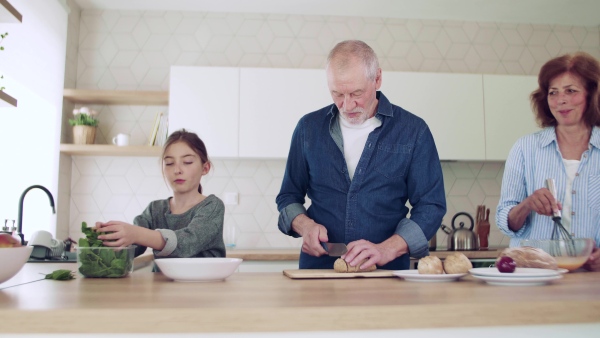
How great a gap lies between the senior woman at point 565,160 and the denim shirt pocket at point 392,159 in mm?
425

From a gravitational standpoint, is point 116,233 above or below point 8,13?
below

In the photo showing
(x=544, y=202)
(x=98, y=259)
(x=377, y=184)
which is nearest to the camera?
(x=98, y=259)

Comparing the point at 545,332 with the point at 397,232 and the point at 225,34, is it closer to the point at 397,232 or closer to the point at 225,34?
the point at 397,232

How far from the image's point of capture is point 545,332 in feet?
3.07

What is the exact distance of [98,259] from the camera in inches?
53.0

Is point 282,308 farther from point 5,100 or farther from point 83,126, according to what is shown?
point 83,126

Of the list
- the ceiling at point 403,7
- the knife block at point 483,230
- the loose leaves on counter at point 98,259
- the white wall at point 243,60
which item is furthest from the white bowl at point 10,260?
the knife block at point 483,230

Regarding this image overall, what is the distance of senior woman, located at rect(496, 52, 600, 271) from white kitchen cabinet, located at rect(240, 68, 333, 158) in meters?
1.74

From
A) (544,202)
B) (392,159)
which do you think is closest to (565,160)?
(544,202)

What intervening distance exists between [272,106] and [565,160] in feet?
6.43

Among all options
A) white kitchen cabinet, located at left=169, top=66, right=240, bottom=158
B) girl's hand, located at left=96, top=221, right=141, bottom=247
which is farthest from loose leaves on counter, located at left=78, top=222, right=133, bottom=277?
white kitchen cabinet, located at left=169, top=66, right=240, bottom=158

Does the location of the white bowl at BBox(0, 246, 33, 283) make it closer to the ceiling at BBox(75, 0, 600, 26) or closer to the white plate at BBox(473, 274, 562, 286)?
the white plate at BBox(473, 274, 562, 286)

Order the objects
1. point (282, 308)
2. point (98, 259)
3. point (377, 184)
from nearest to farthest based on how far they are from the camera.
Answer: point (282, 308), point (98, 259), point (377, 184)

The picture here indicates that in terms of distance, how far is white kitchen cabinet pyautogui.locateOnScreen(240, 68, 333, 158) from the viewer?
11.7ft
